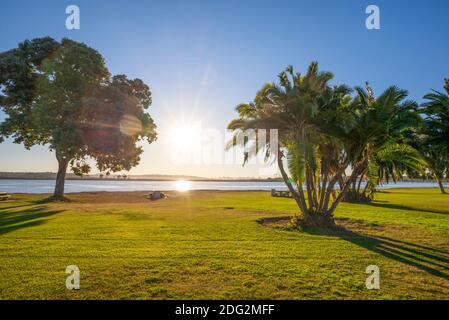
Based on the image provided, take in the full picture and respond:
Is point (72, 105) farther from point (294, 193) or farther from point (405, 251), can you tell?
point (405, 251)

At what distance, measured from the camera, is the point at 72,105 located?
2916 cm

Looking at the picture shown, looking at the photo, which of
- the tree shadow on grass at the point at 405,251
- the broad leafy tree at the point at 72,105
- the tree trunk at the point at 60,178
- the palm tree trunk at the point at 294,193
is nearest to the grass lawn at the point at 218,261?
the tree shadow on grass at the point at 405,251

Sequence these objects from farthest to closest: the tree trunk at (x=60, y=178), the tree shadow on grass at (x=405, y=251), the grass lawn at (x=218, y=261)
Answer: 1. the tree trunk at (x=60, y=178)
2. the tree shadow on grass at (x=405, y=251)
3. the grass lawn at (x=218, y=261)

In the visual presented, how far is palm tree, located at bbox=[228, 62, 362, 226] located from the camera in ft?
48.6

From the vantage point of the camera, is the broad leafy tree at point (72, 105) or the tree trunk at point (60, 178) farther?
the tree trunk at point (60, 178)

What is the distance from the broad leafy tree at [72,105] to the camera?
95.7 feet

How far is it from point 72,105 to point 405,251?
30.3m

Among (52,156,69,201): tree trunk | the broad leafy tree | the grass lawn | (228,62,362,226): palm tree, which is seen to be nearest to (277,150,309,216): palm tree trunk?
(228,62,362,226): palm tree

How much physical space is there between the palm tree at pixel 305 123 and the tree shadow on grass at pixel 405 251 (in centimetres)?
260

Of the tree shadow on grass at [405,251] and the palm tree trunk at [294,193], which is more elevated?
the palm tree trunk at [294,193]

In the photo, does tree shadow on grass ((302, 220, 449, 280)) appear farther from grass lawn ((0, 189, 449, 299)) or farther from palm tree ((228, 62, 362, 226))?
palm tree ((228, 62, 362, 226))

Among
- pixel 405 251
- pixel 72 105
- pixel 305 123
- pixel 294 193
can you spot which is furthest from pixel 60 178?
pixel 405 251

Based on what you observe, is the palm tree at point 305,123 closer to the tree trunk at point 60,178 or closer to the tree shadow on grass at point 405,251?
the tree shadow on grass at point 405,251
